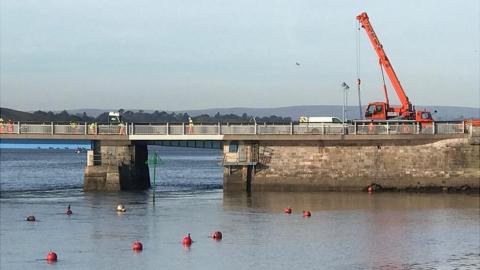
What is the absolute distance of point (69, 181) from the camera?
101125 millimetres

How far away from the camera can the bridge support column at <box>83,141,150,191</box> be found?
74438 mm

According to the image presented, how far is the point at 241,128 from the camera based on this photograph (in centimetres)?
7475

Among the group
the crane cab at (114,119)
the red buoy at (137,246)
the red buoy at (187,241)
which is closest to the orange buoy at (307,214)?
the red buoy at (187,241)

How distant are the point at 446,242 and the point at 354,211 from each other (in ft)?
44.8

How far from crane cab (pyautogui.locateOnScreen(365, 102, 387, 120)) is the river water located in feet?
49.3

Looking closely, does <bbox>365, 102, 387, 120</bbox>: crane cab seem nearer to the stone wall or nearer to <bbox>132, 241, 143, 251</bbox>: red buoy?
the stone wall

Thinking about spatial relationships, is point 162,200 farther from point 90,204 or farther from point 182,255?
point 182,255

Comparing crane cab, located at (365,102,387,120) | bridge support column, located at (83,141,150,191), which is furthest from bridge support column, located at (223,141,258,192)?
crane cab, located at (365,102,387,120)

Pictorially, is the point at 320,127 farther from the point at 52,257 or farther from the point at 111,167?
the point at 52,257

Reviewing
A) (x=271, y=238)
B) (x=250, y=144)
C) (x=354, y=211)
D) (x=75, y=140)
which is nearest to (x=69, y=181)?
(x=75, y=140)

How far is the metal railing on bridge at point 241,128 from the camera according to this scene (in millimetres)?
72812

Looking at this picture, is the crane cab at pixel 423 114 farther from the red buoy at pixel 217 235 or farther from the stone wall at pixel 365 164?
the red buoy at pixel 217 235

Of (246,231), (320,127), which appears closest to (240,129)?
(320,127)

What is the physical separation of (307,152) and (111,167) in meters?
14.1
